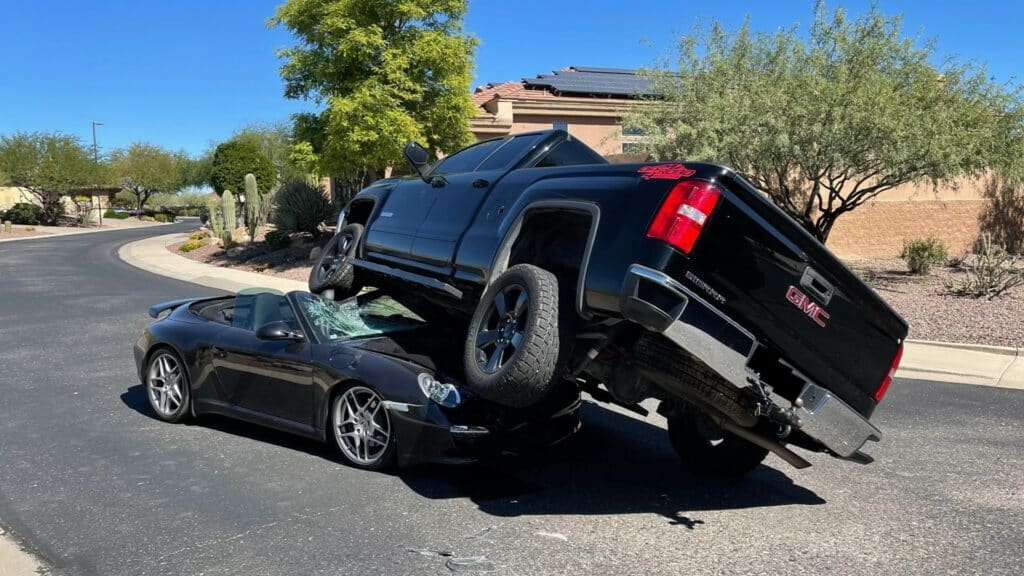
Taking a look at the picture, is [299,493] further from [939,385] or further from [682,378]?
[939,385]

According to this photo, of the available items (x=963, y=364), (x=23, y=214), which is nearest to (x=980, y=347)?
(x=963, y=364)

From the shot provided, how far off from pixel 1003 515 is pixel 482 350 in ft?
10.6

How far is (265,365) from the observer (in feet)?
19.6

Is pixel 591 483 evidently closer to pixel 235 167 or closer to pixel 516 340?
pixel 516 340

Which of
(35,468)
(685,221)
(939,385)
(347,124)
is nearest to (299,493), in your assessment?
(35,468)

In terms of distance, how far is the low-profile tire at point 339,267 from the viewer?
767 centimetres

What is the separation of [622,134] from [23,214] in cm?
4403

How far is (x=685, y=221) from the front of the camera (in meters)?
4.16

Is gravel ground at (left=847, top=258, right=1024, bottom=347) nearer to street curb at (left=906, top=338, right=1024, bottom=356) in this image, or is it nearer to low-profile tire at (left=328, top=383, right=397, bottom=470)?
street curb at (left=906, top=338, right=1024, bottom=356)

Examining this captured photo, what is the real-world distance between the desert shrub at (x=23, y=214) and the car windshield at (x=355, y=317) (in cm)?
5164

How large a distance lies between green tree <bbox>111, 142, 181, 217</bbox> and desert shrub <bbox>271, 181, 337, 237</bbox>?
51.9 m

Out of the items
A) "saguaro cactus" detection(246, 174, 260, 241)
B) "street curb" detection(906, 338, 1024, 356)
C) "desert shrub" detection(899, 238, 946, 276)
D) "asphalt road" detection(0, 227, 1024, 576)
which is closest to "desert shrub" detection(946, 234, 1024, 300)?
"desert shrub" detection(899, 238, 946, 276)

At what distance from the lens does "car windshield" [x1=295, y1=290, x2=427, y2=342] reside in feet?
19.5

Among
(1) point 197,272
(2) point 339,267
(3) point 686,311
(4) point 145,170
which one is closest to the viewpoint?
(3) point 686,311
